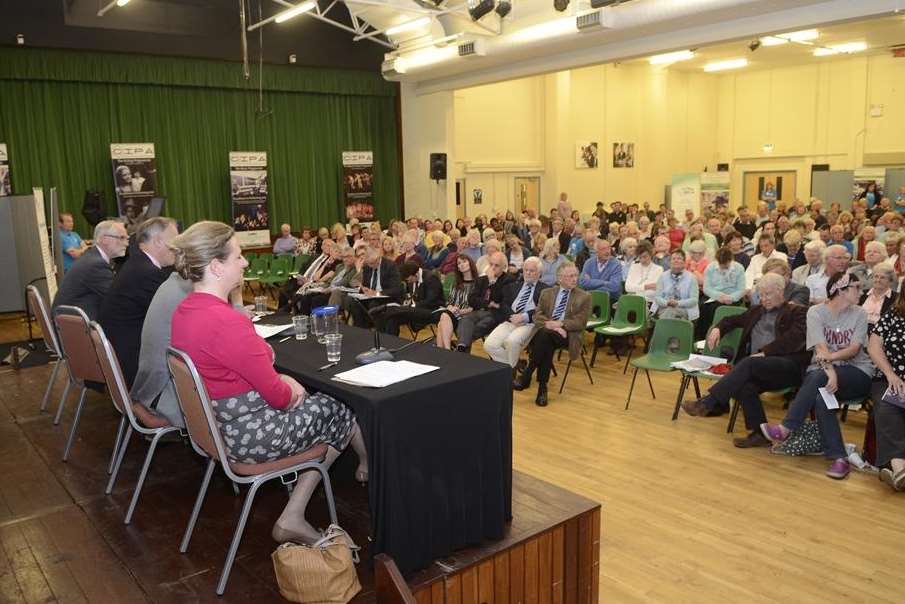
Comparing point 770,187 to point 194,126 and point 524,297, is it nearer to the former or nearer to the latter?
point 194,126

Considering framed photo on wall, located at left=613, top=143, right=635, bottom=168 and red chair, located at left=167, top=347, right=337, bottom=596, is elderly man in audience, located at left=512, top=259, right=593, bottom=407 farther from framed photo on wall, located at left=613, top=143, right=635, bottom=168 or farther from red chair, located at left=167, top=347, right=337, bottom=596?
framed photo on wall, located at left=613, top=143, right=635, bottom=168

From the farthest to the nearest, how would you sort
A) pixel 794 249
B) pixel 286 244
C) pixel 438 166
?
pixel 438 166
pixel 286 244
pixel 794 249

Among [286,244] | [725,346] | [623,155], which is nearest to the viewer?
[725,346]

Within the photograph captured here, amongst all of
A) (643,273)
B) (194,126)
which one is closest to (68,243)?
(194,126)

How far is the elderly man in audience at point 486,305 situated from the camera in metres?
6.31

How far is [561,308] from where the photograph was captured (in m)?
5.82

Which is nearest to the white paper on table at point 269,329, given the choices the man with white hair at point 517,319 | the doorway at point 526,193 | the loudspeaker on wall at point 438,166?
the man with white hair at point 517,319

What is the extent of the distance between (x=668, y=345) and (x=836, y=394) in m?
1.34

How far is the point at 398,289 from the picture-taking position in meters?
7.13

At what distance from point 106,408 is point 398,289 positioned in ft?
10.1

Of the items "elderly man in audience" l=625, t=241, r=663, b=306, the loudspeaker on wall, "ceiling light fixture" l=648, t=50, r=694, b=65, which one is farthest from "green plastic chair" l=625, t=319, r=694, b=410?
"ceiling light fixture" l=648, t=50, r=694, b=65

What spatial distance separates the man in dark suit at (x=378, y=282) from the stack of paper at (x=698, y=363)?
2.99 meters

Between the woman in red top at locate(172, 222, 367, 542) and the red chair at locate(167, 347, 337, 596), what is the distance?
36 millimetres

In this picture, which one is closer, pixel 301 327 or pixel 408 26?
pixel 301 327
